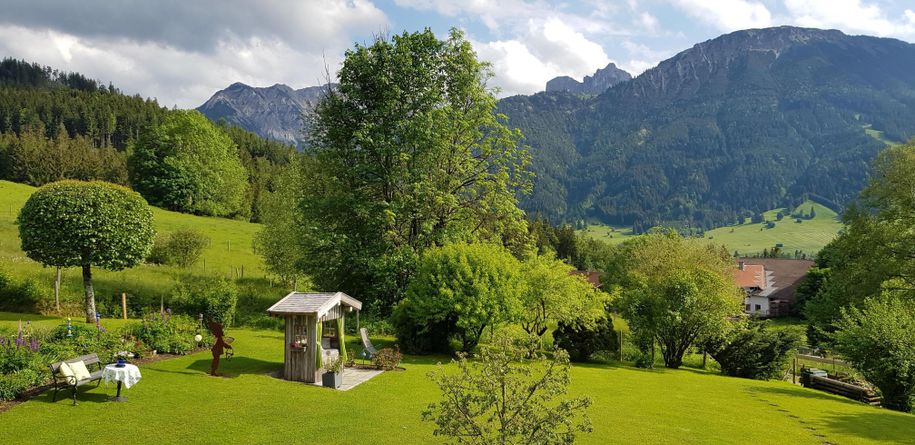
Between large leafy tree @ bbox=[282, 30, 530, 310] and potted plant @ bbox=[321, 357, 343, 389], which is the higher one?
large leafy tree @ bbox=[282, 30, 530, 310]

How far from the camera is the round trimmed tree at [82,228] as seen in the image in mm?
22641

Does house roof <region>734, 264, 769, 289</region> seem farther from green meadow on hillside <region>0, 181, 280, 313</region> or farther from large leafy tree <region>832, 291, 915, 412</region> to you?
green meadow on hillside <region>0, 181, 280, 313</region>

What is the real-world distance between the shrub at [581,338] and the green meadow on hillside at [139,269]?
21.6 metres

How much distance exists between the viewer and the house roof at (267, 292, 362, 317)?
60.8ft

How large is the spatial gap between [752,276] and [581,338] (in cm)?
7072

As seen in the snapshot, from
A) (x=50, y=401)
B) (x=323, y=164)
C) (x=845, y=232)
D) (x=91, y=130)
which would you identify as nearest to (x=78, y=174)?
(x=91, y=130)

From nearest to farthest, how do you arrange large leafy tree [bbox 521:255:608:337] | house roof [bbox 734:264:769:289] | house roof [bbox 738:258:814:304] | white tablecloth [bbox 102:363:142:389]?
white tablecloth [bbox 102:363:142:389] < large leafy tree [bbox 521:255:608:337] < house roof [bbox 738:258:814:304] < house roof [bbox 734:264:769:289]

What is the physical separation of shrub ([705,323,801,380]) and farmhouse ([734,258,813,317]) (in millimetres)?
47440

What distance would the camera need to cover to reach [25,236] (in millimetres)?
22781

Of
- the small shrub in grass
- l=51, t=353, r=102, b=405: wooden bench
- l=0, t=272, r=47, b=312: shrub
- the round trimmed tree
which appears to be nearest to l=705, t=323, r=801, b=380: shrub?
the small shrub in grass

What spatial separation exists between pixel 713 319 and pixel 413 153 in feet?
66.6

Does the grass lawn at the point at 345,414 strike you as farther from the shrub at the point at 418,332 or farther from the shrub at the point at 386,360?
the shrub at the point at 418,332

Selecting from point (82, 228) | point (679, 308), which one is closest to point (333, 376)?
point (82, 228)

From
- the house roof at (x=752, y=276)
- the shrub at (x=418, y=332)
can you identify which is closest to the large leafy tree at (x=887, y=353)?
the shrub at (x=418, y=332)
